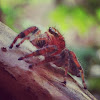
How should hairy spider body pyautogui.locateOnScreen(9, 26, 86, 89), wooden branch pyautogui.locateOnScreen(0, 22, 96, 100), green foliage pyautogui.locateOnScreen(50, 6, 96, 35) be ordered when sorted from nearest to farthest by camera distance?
wooden branch pyautogui.locateOnScreen(0, 22, 96, 100), hairy spider body pyautogui.locateOnScreen(9, 26, 86, 89), green foliage pyautogui.locateOnScreen(50, 6, 96, 35)

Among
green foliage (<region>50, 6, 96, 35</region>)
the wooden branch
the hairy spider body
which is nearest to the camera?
the wooden branch

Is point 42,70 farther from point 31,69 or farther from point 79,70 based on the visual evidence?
point 79,70

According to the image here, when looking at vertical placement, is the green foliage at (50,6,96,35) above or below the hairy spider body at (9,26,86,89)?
above

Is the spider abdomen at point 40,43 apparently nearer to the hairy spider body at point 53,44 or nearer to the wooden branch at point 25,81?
the hairy spider body at point 53,44

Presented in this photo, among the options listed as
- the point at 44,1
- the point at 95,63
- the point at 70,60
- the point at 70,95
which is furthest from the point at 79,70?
the point at 44,1

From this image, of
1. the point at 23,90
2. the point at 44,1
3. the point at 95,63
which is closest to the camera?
the point at 23,90

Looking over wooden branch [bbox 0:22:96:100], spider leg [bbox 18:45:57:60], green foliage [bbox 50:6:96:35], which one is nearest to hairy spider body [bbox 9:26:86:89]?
spider leg [bbox 18:45:57:60]

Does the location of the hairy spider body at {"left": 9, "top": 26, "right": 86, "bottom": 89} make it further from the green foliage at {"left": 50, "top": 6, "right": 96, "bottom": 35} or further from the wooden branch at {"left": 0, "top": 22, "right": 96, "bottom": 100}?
the green foliage at {"left": 50, "top": 6, "right": 96, "bottom": 35}

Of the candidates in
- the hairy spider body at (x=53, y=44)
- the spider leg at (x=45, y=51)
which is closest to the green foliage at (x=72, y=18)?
the hairy spider body at (x=53, y=44)

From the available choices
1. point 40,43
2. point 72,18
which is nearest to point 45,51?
point 40,43
